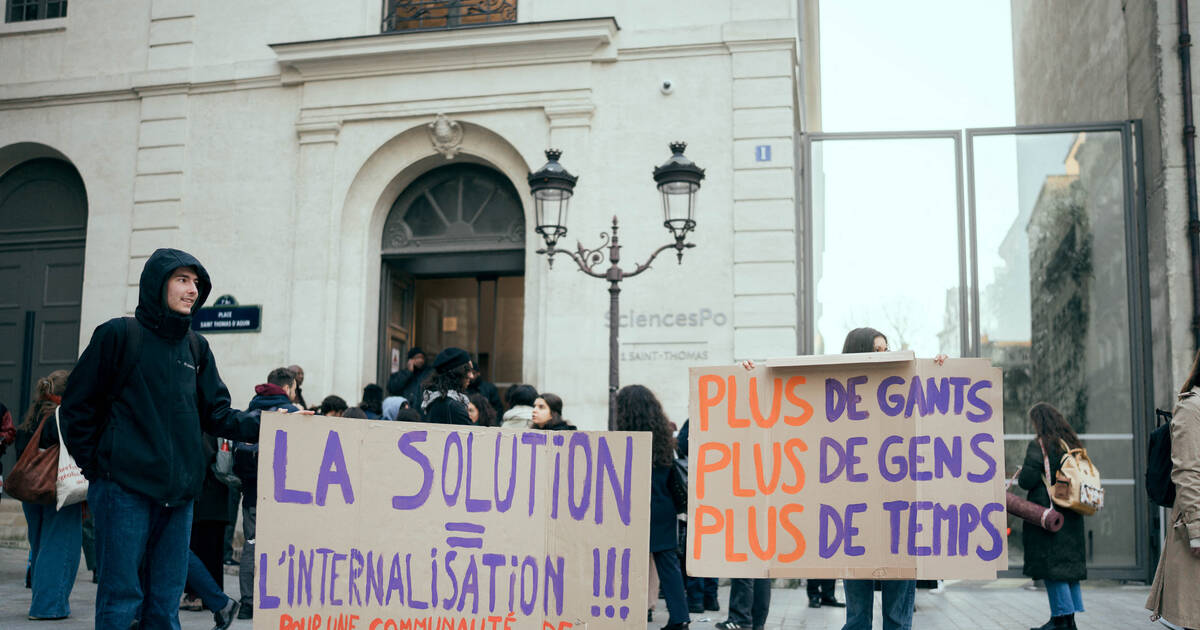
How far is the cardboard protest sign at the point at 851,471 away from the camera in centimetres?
507

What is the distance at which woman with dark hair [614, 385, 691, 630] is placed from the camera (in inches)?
296

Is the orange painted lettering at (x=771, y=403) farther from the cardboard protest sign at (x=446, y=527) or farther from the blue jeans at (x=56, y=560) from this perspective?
the blue jeans at (x=56, y=560)

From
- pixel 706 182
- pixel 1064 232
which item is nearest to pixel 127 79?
pixel 706 182

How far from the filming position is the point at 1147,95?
40.8 feet

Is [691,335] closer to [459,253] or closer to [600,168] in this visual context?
[600,168]

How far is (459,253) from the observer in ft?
46.0

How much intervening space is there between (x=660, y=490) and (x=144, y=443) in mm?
3959

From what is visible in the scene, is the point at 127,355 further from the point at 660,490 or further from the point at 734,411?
the point at 660,490

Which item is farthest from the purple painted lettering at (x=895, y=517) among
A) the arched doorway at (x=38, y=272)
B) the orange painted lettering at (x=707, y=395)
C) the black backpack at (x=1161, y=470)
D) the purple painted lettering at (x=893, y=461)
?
the arched doorway at (x=38, y=272)

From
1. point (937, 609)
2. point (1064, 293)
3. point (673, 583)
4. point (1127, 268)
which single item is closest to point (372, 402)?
point (673, 583)

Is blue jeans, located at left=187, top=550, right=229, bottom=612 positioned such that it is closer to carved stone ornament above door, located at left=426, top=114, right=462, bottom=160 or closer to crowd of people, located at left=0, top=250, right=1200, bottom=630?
crowd of people, located at left=0, top=250, right=1200, bottom=630

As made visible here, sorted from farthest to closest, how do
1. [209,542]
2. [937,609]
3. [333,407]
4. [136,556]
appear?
1. [937,609]
2. [333,407]
3. [209,542]
4. [136,556]

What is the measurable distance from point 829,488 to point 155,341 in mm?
3126

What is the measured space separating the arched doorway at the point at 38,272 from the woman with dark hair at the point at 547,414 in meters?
8.79
